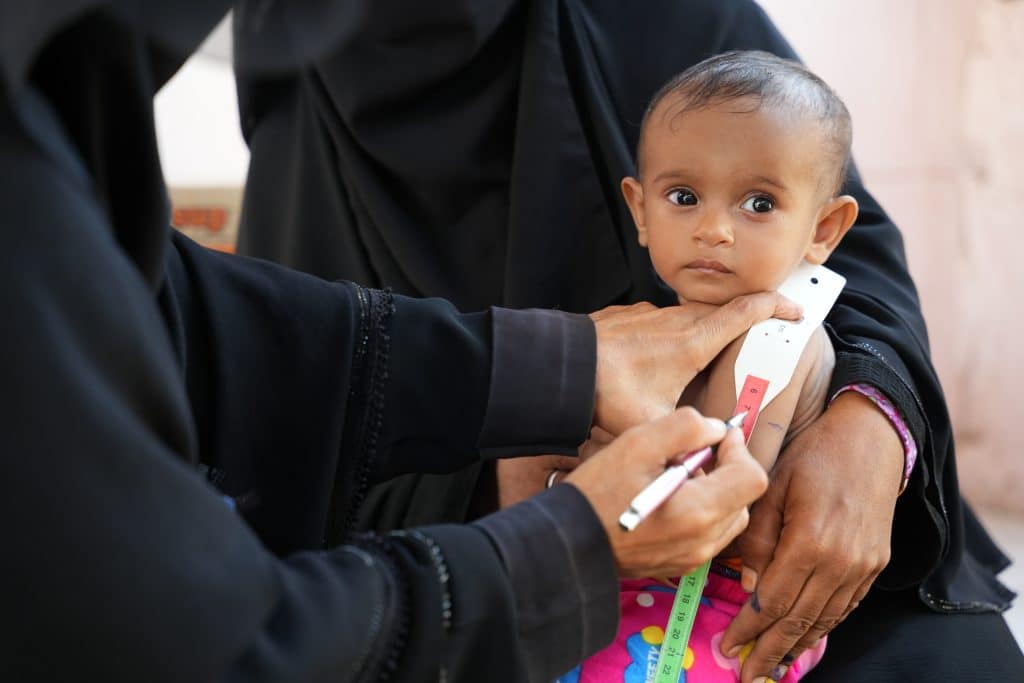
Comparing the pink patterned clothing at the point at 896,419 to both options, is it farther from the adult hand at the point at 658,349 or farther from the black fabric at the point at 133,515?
the black fabric at the point at 133,515

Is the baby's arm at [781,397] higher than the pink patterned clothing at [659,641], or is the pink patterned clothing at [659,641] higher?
the baby's arm at [781,397]

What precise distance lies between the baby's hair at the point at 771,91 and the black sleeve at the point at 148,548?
1.75ft

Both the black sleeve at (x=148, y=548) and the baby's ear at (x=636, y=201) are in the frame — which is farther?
the baby's ear at (x=636, y=201)

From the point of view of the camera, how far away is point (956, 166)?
2131 millimetres

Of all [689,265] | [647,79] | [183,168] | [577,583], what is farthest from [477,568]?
[183,168]

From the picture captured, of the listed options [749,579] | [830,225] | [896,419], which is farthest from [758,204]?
[749,579]

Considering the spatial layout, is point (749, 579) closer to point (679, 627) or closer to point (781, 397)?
point (679, 627)

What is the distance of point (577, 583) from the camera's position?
798 millimetres

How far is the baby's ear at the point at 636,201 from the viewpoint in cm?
123

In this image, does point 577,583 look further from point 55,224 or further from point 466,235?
point 466,235

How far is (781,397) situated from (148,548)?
70 centimetres

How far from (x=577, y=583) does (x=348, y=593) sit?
0.59 ft

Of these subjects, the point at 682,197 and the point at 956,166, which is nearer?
the point at 682,197

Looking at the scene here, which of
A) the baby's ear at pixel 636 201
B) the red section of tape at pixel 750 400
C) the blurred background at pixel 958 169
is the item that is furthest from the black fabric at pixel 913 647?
the blurred background at pixel 958 169
